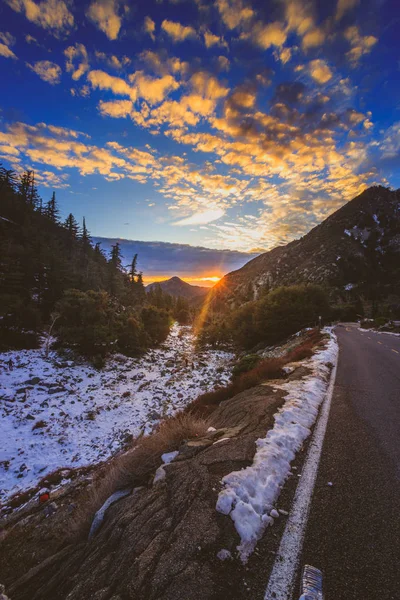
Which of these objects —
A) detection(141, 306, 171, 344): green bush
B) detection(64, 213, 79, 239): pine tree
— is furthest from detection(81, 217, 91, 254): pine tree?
detection(141, 306, 171, 344): green bush

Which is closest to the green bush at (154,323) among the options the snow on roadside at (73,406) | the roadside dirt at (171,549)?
the snow on roadside at (73,406)

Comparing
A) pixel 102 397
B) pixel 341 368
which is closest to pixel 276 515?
pixel 341 368

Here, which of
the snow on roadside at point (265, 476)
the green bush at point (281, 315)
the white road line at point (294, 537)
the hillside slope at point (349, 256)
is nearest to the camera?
the white road line at point (294, 537)

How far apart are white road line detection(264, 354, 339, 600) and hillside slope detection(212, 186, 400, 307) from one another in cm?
8179

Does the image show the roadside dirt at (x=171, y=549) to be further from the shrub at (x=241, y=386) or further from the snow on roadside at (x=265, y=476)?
the shrub at (x=241, y=386)

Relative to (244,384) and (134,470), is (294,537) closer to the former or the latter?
(134,470)

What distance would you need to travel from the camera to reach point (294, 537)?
8.45ft

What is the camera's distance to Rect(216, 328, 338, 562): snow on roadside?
2.72m

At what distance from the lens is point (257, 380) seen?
1059 cm

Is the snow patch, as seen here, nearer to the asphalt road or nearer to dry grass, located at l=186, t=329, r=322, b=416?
the asphalt road

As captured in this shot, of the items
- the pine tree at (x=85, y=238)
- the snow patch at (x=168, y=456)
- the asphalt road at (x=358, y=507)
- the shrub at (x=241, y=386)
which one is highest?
the pine tree at (x=85, y=238)

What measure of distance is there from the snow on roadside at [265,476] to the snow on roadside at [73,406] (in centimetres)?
861

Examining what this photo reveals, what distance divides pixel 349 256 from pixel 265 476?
124311 mm

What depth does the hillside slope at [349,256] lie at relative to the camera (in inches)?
3802
